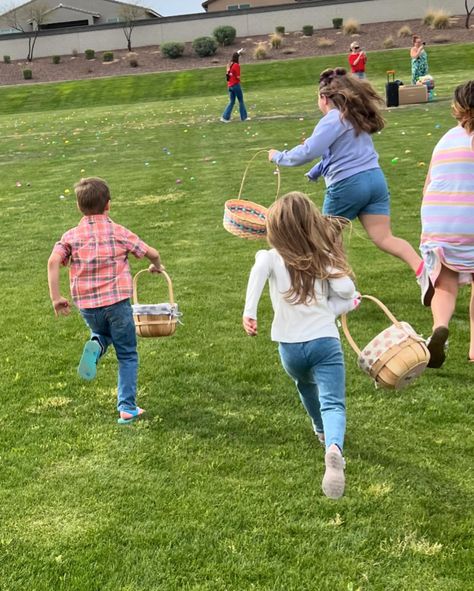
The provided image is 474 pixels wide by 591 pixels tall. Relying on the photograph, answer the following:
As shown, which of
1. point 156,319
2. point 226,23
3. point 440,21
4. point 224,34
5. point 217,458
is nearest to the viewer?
point 217,458

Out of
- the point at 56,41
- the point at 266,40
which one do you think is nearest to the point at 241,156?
the point at 266,40

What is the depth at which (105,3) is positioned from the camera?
6412cm

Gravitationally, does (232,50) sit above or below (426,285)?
above

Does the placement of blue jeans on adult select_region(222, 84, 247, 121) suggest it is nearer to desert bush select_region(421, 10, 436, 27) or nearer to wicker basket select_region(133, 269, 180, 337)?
wicker basket select_region(133, 269, 180, 337)

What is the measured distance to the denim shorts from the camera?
5.39 metres

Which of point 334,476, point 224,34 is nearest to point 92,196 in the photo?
point 334,476

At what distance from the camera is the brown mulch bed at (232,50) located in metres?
44.3

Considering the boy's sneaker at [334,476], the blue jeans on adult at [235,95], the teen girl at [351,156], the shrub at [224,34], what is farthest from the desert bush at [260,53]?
the boy's sneaker at [334,476]

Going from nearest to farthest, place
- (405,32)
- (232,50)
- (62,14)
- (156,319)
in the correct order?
(156,319) → (405,32) → (232,50) → (62,14)

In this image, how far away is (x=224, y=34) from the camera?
4972 centimetres

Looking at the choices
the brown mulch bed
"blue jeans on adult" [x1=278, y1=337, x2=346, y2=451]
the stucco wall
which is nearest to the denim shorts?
"blue jeans on adult" [x1=278, y1=337, x2=346, y2=451]

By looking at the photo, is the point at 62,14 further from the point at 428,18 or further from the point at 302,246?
the point at 302,246

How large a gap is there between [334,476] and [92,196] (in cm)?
213

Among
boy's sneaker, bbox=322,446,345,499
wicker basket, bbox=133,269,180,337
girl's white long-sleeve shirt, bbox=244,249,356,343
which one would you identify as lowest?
boy's sneaker, bbox=322,446,345,499
